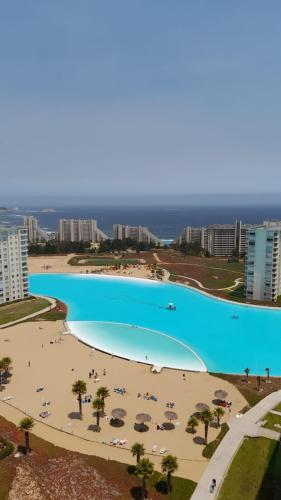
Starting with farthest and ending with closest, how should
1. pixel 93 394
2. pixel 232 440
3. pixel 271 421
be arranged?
pixel 93 394
pixel 271 421
pixel 232 440

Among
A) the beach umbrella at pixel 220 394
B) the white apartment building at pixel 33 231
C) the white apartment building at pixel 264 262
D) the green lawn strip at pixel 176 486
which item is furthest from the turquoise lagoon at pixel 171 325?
the white apartment building at pixel 33 231

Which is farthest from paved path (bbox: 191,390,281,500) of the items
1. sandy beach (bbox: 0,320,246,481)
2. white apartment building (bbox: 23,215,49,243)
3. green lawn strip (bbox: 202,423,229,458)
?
white apartment building (bbox: 23,215,49,243)

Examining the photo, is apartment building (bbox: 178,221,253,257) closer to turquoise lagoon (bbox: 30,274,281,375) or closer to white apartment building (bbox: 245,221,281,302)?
turquoise lagoon (bbox: 30,274,281,375)

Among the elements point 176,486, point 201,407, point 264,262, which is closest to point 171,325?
point 264,262

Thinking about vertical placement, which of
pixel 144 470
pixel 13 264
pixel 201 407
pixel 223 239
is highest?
pixel 223 239

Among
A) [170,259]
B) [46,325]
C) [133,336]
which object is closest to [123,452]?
[133,336]

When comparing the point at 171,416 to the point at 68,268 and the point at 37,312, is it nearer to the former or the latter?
the point at 37,312
